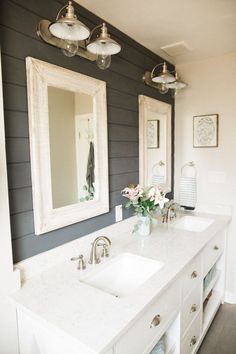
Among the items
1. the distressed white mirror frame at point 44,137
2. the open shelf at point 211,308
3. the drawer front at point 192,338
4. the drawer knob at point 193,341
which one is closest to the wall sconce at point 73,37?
the distressed white mirror frame at point 44,137

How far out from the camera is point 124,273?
148cm

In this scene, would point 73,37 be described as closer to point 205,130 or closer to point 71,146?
point 71,146

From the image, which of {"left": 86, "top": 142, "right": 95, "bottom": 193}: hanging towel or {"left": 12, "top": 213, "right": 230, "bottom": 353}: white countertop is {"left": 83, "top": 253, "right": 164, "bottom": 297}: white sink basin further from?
{"left": 86, "top": 142, "right": 95, "bottom": 193}: hanging towel

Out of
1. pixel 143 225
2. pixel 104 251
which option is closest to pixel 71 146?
pixel 104 251

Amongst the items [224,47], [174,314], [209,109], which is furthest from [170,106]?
[174,314]

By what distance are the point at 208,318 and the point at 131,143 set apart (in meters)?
1.58

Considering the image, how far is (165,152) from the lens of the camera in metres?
2.46

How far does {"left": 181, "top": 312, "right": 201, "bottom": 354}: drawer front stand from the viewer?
155 cm

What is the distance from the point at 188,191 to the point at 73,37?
6.04 ft

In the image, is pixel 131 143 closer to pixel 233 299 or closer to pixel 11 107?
pixel 11 107

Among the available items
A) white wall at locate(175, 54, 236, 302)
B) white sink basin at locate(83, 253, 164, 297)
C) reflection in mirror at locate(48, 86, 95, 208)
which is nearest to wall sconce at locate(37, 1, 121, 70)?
reflection in mirror at locate(48, 86, 95, 208)

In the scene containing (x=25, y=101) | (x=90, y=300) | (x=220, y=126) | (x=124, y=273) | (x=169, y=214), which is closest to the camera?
(x=90, y=300)

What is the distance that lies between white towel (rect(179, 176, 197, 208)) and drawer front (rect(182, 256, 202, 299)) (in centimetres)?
94

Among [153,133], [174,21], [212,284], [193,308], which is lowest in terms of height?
[212,284]
